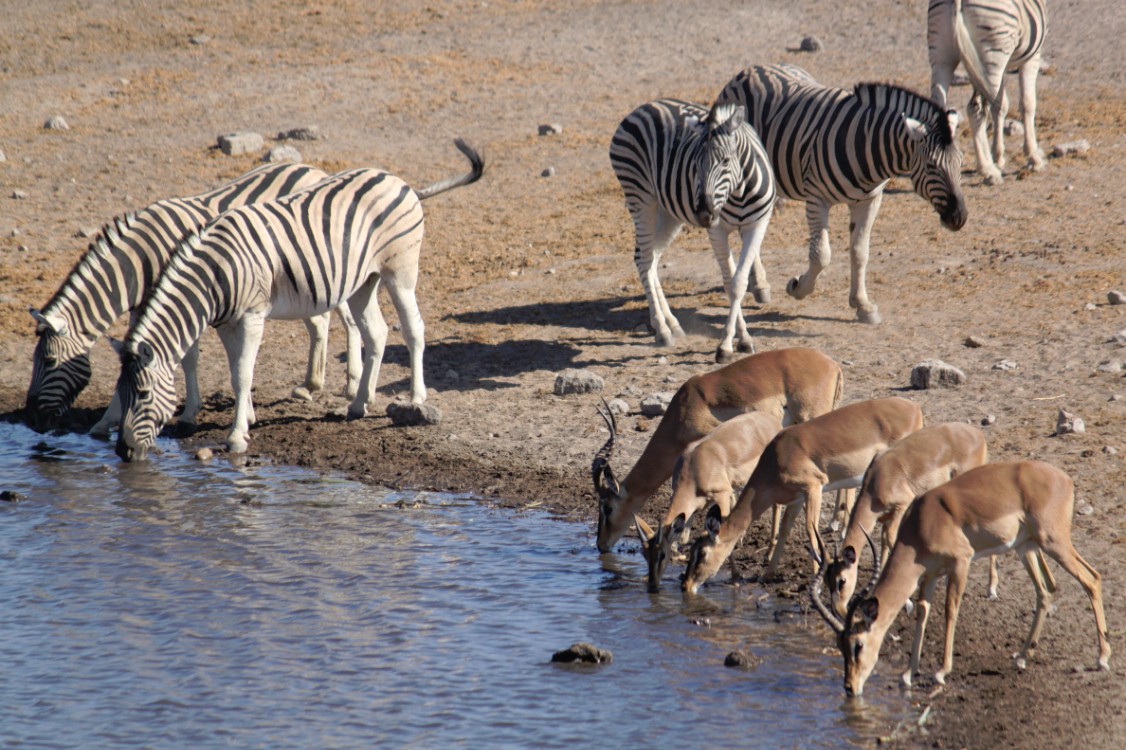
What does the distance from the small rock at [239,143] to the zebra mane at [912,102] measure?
368 inches

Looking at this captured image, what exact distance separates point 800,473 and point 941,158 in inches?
218

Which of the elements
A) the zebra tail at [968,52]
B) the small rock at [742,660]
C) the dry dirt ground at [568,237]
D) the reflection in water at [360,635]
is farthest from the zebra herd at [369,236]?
the small rock at [742,660]

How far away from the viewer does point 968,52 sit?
16.7 m

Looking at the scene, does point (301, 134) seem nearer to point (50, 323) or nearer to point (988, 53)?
point (50, 323)

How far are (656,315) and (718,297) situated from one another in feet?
5.24

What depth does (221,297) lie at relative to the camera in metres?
10.9

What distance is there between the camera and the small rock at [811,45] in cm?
2286

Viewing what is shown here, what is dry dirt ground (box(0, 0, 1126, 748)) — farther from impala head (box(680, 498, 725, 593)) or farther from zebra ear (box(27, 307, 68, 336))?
zebra ear (box(27, 307, 68, 336))

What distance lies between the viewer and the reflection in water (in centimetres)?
683

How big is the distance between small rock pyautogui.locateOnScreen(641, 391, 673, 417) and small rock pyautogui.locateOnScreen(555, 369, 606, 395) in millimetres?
633

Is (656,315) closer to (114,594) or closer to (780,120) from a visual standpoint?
(780,120)

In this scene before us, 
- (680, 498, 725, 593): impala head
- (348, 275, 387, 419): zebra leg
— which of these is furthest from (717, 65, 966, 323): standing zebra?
(680, 498, 725, 593): impala head

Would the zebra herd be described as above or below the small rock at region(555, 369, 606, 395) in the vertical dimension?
above

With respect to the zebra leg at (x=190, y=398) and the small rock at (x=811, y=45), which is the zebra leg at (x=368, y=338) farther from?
the small rock at (x=811, y=45)
